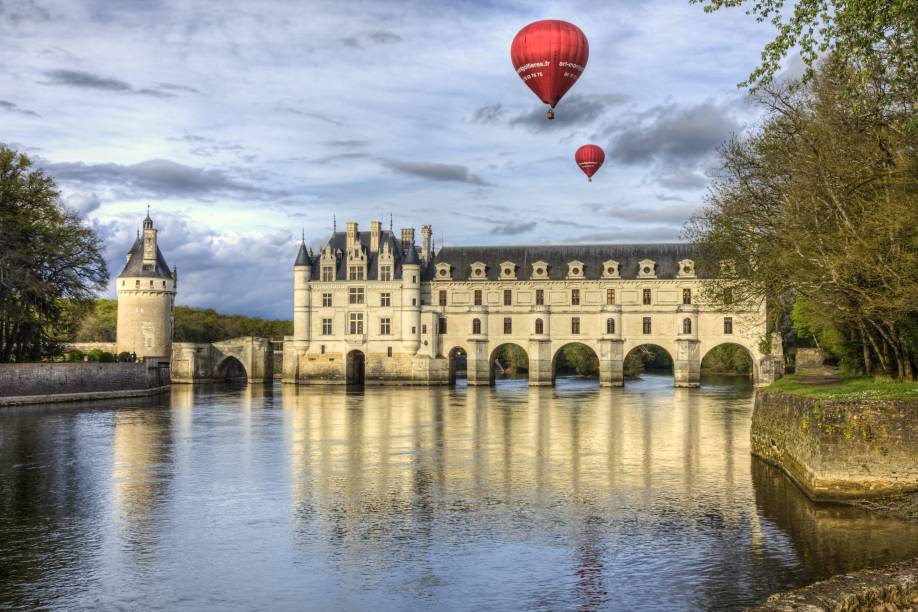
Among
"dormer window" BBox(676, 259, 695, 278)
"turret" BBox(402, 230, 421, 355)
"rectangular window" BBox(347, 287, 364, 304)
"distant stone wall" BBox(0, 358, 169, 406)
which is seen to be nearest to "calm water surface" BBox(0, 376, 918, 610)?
"distant stone wall" BBox(0, 358, 169, 406)

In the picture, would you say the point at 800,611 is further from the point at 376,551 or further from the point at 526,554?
the point at 376,551

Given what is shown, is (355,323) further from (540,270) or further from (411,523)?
(411,523)

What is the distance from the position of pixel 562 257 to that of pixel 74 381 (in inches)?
1382

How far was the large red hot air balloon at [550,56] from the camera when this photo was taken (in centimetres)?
2628

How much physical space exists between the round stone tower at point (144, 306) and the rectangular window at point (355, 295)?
14278mm

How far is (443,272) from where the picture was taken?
69.8 metres

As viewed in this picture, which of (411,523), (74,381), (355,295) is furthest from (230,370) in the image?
(411,523)

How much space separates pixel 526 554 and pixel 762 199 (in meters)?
16.6

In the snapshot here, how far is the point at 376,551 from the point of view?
14.5m

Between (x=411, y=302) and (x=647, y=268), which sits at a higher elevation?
(x=647, y=268)

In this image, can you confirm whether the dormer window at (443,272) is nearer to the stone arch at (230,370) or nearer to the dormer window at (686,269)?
the dormer window at (686,269)

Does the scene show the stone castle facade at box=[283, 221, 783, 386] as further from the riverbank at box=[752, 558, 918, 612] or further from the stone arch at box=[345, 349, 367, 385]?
the riverbank at box=[752, 558, 918, 612]

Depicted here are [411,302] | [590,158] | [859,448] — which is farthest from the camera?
[411,302]

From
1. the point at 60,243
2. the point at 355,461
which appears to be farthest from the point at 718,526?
the point at 60,243
